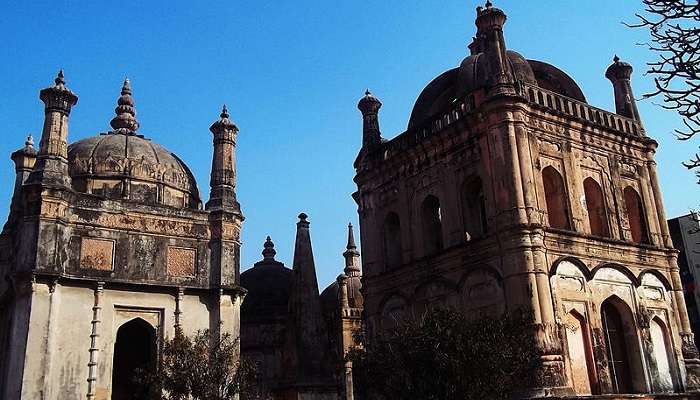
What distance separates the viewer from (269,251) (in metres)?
37.5

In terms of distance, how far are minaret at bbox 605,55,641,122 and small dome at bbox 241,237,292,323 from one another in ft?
55.4

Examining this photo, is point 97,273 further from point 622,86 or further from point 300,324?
point 622,86

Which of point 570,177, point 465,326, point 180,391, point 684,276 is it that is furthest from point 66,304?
point 684,276

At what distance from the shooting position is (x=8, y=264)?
2108 centimetres

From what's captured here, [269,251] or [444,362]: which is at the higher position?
[269,251]

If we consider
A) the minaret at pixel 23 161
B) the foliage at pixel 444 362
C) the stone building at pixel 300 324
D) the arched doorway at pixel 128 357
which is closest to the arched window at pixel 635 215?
the foliage at pixel 444 362

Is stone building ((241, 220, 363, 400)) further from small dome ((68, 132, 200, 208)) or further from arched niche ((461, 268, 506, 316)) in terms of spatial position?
small dome ((68, 132, 200, 208))

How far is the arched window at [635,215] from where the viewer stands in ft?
68.8

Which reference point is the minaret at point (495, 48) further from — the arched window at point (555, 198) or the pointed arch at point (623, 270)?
the pointed arch at point (623, 270)

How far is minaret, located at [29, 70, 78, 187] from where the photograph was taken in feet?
60.6

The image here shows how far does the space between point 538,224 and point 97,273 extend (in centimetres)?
1180

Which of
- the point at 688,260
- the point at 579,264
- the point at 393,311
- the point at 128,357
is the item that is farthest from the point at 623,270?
the point at 688,260

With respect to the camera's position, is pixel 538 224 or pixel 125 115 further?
pixel 125 115

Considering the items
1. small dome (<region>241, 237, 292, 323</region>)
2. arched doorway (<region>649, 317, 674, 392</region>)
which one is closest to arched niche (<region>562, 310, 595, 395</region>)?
arched doorway (<region>649, 317, 674, 392</region>)
